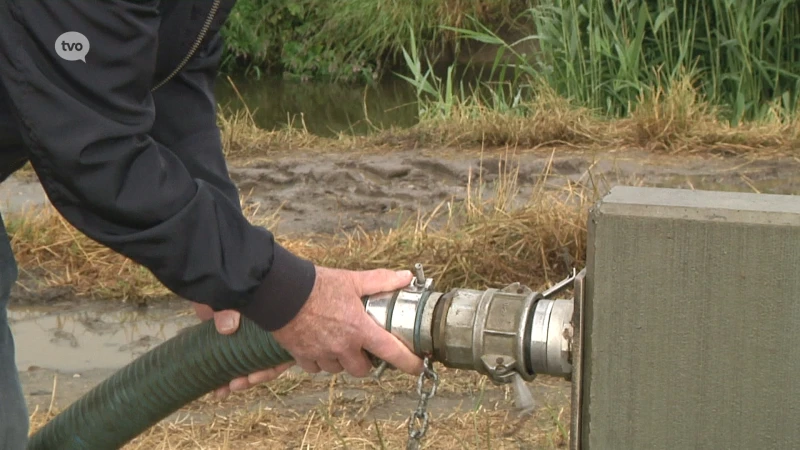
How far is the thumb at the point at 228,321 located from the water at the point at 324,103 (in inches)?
275

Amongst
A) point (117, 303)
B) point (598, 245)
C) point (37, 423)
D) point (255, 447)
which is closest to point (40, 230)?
point (117, 303)

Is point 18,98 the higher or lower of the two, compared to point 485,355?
higher

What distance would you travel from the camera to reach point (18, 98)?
5.38ft

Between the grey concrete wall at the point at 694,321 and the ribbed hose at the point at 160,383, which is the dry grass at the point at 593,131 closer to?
the ribbed hose at the point at 160,383

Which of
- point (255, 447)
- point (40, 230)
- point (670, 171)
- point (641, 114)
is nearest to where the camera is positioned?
point (255, 447)

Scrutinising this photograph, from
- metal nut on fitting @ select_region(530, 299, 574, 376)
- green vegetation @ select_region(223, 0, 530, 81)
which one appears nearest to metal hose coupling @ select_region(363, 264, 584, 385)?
metal nut on fitting @ select_region(530, 299, 574, 376)

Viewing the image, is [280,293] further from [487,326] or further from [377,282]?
[487,326]

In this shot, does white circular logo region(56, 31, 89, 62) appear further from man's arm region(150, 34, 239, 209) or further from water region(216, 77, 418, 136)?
water region(216, 77, 418, 136)

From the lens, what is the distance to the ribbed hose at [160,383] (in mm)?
2156

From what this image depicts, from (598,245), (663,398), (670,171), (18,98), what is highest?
(18,98)

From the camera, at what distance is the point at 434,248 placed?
4.13 metres

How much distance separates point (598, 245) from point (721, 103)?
17.4ft

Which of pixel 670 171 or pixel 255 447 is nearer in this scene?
pixel 255 447

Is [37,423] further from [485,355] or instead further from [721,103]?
[721,103]
